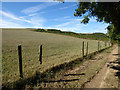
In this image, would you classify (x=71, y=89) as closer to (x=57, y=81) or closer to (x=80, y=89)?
(x=80, y=89)

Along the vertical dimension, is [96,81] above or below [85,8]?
below

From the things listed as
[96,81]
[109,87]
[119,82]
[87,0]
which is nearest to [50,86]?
[96,81]

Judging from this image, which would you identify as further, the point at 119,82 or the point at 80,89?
the point at 119,82

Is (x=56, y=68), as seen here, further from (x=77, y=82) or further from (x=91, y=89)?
(x=91, y=89)

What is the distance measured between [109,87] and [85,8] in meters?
5.43

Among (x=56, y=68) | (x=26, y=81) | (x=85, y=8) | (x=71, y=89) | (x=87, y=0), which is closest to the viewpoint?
(x=71, y=89)

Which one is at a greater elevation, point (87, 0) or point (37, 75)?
point (87, 0)

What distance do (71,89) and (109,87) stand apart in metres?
1.75

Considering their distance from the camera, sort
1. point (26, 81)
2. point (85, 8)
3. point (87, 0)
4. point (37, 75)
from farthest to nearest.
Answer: point (85, 8) → point (87, 0) → point (37, 75) → point (26, 81)

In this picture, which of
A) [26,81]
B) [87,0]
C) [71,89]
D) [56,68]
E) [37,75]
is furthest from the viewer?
[56,68]

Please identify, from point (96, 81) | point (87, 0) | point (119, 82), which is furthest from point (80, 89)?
point (87, 0)

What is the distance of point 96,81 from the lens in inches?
169

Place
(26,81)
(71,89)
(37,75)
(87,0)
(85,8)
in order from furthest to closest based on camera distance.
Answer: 1. (85,8)
2. (87,0)
3. (37,75)
4. (26,81)
5. (71,89)

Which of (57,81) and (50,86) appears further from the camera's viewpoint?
(57,81)
